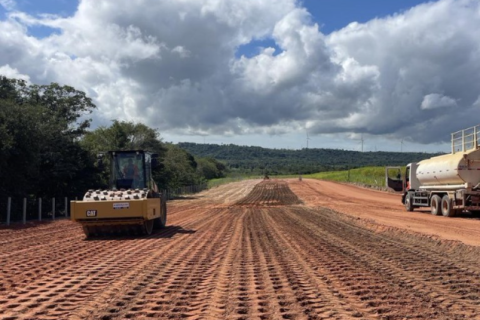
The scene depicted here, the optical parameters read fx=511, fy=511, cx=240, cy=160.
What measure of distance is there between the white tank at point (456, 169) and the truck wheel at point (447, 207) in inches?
28.3

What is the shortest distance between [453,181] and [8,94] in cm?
3217

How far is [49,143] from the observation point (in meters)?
31.5

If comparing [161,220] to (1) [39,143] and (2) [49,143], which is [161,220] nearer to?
(1) [39,143]

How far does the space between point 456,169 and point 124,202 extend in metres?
16.3

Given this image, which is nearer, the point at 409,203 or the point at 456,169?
the point at 456,169

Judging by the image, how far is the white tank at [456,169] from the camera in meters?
23.8

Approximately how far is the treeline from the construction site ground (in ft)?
19.3

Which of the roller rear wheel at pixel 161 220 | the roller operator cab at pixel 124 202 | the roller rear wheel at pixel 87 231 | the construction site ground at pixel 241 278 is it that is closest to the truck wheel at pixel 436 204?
the construction site ground at pixel 241 278

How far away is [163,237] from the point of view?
52.1 ft

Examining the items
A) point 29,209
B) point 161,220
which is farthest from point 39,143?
point 161,220

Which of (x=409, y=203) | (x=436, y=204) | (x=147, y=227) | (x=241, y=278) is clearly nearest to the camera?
(x=241, y=278)

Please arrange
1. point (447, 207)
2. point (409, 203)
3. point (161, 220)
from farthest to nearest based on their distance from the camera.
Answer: point (409, 203) → point (447, 207) → point (161, 220)

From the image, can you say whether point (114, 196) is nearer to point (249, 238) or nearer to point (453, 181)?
point (249, 238)

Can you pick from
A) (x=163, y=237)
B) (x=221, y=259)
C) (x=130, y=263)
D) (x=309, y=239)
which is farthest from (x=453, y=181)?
(x=130, y=263)
